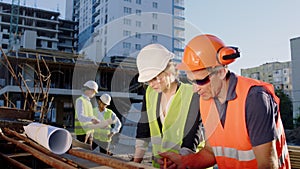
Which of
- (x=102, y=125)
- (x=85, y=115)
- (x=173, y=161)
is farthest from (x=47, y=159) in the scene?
(x=102, y=125)

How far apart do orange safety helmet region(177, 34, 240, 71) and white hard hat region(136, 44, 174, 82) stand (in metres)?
0.52

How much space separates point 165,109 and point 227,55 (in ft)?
2.95

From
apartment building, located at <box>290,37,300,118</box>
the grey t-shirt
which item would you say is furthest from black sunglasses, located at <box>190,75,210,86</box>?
apartment building, located at <box>290,37,300,118</box>

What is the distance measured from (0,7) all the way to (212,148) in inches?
2593

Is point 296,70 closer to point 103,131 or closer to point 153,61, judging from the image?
point 103,131

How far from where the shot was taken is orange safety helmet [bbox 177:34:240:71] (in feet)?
4.99

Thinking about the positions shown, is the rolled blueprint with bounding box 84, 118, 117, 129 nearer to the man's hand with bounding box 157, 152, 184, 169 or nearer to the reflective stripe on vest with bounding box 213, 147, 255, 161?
the man's hand with bounding box 157, 152, 184, 169

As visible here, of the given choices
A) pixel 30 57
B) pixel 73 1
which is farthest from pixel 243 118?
pixel 73 1

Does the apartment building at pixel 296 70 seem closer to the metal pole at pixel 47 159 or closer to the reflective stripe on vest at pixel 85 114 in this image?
the reflective stripe on vest at pixel 85 114

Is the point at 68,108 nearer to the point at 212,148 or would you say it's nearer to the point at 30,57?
the point at 30,57

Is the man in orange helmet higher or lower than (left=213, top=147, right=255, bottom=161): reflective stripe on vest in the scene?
higher

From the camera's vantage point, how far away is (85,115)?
16.6 ft

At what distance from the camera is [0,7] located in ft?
191

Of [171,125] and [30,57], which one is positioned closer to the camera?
[171,125]
